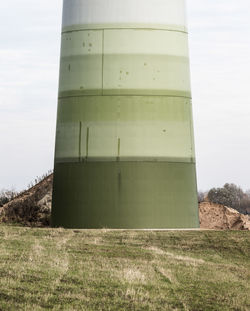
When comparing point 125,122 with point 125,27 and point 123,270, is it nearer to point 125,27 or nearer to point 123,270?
point 125,27

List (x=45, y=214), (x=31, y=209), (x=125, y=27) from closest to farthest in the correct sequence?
(x=125, y=27), (x=45, y=214), (x=31, y=209)

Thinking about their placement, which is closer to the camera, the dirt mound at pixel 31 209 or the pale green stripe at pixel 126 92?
the pale green stripe at pixel 126 92

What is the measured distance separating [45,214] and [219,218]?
25.8 ft

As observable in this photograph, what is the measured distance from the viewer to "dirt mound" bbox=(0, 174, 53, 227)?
31938 mm

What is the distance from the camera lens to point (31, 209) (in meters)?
32.7

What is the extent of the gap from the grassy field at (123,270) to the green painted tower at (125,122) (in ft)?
6.36

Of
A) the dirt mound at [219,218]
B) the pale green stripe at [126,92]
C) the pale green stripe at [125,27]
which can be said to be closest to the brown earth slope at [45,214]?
the dirt mound at [219,218]

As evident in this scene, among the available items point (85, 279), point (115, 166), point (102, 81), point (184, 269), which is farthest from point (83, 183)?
point (85, 279)

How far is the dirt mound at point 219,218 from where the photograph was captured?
3244 cm

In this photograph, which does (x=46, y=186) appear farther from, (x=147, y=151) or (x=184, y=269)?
(x=184, y=269)

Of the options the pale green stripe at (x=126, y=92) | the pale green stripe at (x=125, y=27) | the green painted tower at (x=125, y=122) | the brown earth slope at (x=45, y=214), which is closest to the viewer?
the green painted tower at (x=125, y=122)

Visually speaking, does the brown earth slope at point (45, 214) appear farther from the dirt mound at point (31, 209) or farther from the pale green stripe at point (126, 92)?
the pale green stripe at point (126, 92)

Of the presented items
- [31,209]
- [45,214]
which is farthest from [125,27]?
[31,209]

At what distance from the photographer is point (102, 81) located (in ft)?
85.6
